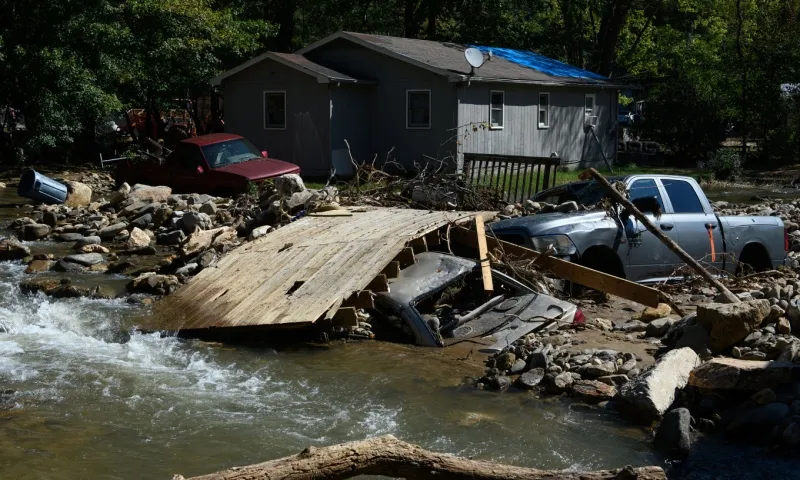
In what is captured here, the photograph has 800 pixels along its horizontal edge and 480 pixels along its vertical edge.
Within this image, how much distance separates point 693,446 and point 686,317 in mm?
2771

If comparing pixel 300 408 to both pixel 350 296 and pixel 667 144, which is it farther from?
pixel 667 144

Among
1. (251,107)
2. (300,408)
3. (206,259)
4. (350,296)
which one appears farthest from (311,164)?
Answer: (300,408)

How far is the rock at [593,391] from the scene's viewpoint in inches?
325

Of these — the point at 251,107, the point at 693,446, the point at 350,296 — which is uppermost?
the point at 251,107

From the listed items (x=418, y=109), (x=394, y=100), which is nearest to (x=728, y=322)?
(x=418, y=109)

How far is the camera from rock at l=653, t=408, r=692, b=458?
23.3 feet

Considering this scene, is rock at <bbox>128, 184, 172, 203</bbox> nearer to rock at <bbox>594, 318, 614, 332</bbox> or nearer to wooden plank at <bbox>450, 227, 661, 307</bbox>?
wooden plank at <bbox>450, 227, 661, 307</bbox>

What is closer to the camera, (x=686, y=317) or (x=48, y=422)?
(x=48, y=422)

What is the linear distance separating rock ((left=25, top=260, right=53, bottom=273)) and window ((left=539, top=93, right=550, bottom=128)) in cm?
1767

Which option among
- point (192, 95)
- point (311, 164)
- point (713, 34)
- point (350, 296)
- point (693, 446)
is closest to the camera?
point (693, 446)

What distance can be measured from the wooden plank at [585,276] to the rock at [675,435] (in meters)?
3.29

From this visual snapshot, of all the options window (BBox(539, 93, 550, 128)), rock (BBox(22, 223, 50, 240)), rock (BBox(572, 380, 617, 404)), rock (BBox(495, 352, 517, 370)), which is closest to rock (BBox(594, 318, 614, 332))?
rock (BBox(495, 352, 517, 370))

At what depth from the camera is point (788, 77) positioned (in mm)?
32062

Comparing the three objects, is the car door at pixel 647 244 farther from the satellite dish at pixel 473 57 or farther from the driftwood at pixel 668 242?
the satellite dish at pixel 473 57
